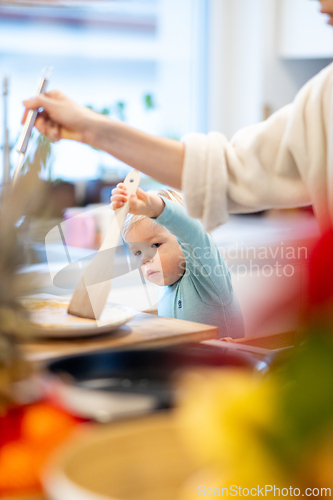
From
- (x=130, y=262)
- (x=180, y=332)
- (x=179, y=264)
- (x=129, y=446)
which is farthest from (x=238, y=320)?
(x=129, y=446)

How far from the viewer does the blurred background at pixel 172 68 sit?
2457mm

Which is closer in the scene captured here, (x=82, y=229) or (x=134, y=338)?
(x=134, y=338)

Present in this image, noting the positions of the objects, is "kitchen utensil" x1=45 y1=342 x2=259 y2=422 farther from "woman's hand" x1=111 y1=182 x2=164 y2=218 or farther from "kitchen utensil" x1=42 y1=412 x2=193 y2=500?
"woman's hand" x1=111 y1=182 x2=164 y2=218

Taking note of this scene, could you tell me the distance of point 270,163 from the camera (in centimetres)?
92

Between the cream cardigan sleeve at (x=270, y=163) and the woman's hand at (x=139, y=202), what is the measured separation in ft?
0.92

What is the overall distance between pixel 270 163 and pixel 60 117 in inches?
13.0

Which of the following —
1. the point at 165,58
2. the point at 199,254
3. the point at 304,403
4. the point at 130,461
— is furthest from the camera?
the point at 165,58

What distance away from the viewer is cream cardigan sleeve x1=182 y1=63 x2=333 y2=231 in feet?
2.83

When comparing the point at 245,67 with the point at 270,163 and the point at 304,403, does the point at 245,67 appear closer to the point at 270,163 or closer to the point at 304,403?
the point at 270,163

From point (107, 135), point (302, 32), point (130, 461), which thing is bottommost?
point (130, 461)

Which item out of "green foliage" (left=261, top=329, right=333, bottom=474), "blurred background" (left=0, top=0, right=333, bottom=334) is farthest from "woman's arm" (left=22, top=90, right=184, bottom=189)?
"blurred background" (left=0, top=0, right=333, bottom=334)

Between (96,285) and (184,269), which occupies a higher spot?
(96,285)

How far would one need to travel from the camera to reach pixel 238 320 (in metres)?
1.60

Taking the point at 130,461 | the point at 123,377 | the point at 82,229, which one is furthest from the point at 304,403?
the point at 82,229
